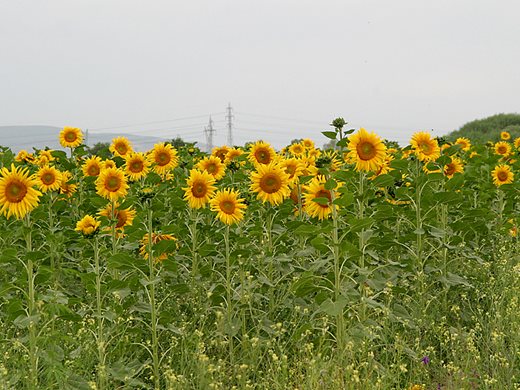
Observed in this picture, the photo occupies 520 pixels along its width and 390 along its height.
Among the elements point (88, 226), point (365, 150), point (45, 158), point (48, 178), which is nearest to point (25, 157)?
point (45, 158)

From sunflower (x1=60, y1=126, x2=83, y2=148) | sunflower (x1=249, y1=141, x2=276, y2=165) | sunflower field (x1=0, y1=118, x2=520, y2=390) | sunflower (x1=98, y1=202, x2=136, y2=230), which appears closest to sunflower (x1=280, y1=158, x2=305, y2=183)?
sunflower field (x1=0, y1=118, x2=520, y2=390)

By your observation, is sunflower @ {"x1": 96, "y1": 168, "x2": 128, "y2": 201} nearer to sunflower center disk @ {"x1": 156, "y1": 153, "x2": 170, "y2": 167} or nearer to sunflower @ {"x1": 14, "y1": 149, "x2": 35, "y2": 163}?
sunflower center disk @ {"x1": 156, "y1": 153, "x2": 170, "y2": 167}

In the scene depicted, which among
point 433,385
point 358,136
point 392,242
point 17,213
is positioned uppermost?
point 358,136

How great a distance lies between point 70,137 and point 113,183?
3876mm

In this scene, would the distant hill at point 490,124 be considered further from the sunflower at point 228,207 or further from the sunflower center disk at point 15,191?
the sunflower center disk at point 15,191

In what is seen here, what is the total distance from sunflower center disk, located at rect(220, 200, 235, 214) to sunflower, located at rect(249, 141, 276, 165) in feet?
5.20

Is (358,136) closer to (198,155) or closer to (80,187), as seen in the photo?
(80,187)

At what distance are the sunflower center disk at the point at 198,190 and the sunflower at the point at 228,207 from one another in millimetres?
273

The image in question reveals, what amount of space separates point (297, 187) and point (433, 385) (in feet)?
7.08

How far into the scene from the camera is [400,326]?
520 cm

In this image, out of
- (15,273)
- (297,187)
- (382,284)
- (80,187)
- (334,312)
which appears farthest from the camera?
(80,187)

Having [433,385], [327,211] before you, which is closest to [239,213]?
[327,211]

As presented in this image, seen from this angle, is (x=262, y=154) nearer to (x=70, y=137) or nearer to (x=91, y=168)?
(x=91, y=168)

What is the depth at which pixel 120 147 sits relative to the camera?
8297mm
